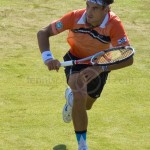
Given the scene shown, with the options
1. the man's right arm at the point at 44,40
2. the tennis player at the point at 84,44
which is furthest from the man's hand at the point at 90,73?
the man's right arm at the point at 44,40

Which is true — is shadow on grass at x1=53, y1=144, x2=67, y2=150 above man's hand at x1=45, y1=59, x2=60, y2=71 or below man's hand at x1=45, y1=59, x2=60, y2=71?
below

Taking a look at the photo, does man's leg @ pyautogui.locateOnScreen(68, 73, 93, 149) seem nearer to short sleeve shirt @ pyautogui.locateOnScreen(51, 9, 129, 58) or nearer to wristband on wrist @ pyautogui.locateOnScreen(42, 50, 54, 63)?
wristband on wrist @ pyautogui.locateOnScreen(42, 50, 54, 63)

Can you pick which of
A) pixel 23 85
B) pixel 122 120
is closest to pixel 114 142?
pixel 122 120

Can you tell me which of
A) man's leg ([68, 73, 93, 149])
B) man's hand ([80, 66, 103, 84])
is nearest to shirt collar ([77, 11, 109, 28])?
man's hand ([80, 66, 103, 84])

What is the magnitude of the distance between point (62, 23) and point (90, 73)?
0.72 m

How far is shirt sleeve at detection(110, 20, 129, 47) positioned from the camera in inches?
265

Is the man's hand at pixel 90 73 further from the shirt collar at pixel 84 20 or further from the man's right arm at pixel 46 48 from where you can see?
the shirt collar at pixel 84 20

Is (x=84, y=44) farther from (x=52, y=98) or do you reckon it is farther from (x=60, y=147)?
(x=52, y=98)

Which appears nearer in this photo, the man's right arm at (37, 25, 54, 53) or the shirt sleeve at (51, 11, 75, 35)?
the man's right arm at (37, 25, 54, 53)

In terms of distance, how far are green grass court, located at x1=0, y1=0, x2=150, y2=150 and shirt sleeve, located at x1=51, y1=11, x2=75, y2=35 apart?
4.40 feet

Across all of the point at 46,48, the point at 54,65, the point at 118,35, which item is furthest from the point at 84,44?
the point at 54,65

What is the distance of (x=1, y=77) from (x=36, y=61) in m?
1.05

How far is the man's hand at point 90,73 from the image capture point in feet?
21.7

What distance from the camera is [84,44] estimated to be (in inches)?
281
